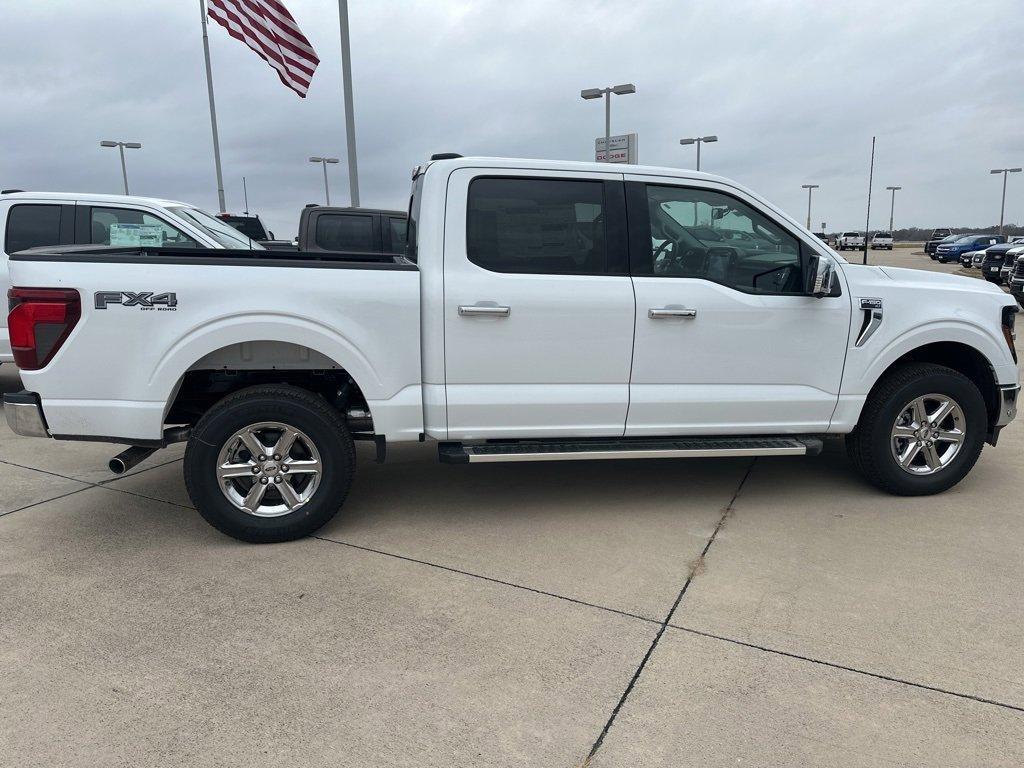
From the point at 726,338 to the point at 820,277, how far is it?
580 mm

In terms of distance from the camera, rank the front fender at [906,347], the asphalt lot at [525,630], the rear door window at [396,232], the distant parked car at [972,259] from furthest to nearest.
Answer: the distant parked car at [972,259]
the rear door window at [396,232]
the front fender at [906,347]
the asphalt lot at [525,630]

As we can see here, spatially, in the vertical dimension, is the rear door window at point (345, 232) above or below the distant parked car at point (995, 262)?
above

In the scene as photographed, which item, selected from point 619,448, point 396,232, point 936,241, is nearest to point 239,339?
point 619,448

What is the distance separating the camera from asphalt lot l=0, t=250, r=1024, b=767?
2363mm

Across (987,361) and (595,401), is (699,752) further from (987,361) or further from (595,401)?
(987,361)

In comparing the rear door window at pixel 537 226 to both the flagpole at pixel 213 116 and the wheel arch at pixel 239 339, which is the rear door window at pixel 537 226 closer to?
the wheel arch at pixel 239 339

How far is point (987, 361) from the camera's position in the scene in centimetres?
445

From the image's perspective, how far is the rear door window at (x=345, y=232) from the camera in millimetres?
8406

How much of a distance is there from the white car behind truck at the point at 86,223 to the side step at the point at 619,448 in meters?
4.32

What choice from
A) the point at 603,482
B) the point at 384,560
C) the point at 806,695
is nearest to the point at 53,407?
the point at 384,560

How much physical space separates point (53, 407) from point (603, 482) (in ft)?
10.5

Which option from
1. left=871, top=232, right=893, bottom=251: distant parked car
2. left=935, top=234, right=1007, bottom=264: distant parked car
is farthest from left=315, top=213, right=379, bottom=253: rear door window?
left=871, top=232, right=893, bottom=251: distant parked car

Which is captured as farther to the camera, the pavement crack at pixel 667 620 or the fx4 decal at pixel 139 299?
the fx4 decal at pixel 139 299

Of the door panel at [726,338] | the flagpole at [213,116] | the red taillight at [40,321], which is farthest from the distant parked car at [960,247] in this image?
the red taillight at [40,321]
